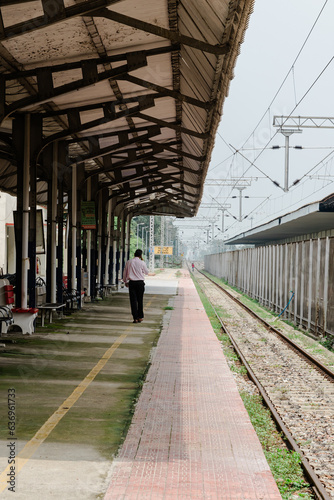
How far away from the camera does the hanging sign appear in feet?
58.7

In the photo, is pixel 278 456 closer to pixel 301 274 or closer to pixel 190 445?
pixel 190 445

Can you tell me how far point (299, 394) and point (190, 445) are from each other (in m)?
3.95

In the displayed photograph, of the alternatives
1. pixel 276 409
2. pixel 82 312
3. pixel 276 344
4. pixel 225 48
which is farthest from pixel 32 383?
pixel 82 312

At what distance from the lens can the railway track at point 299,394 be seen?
567 centimetres

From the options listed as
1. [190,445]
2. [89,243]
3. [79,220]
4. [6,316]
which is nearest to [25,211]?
[6,316]

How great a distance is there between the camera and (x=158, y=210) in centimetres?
3384

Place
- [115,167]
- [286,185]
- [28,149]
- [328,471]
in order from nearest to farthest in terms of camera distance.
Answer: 1. [328,471]
2. [28,149]
3. [115,167]
4. [286,185]

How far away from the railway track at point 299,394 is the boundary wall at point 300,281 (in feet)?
3.41

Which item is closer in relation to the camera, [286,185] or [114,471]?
[114,471]

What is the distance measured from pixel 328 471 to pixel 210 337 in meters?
7.62

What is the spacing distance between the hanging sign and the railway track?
5.00 meters

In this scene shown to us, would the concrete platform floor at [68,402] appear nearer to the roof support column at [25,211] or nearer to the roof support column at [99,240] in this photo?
the roof support column at [25,211]

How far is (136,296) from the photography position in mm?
14836

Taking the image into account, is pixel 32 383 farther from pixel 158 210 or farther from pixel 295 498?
pixel 158 210
